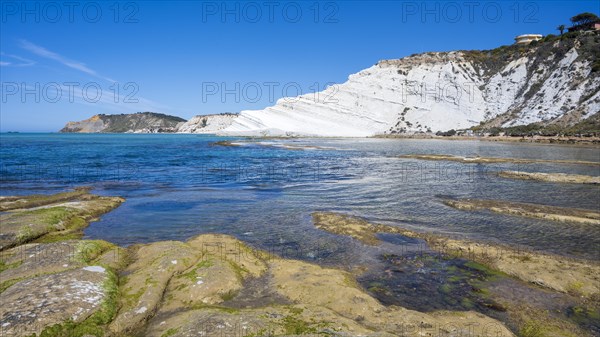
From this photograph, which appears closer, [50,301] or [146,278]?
[50,301]

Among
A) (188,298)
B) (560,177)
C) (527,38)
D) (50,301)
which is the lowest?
(188,298)

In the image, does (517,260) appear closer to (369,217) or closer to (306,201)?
(369,217)

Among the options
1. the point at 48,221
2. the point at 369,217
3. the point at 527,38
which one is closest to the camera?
the point at 48,221

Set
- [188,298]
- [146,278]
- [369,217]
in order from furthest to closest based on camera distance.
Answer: [369,217], [146,278], [188,298]

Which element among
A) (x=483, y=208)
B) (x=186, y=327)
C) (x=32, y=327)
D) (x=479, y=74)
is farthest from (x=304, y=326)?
→ (x=479, y=74)

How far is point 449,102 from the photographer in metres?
100

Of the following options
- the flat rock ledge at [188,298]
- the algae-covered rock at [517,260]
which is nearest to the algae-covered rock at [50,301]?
the flat rock ledge at [188,298]

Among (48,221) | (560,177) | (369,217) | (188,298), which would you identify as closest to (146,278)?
(188,298)

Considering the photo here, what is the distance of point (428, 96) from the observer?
10269 cm

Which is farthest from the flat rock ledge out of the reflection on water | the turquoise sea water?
the turquoise sea water

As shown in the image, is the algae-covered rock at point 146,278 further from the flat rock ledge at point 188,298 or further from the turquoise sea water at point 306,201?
the turquoise sea water at point 306,201

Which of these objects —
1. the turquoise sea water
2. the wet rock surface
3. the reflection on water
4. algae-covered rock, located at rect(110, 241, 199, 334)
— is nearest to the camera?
algae-covered rock, located at rect(110, 241, 199, 334)

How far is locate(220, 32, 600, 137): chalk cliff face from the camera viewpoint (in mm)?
88000

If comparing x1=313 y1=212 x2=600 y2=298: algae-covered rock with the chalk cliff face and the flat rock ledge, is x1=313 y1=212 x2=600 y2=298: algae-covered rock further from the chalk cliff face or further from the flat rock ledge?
the chalk cliff face
